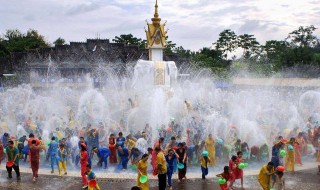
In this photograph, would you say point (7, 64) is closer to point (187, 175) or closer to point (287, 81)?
point (287, 81)

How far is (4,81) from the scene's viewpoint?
169ft

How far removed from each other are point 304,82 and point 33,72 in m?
32.0

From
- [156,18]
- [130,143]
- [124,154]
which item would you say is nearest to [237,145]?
[130,143]

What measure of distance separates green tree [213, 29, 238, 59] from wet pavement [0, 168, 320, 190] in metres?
66.8

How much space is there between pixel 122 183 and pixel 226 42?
6888 centimetres

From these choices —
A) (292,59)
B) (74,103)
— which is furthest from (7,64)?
(292,59)

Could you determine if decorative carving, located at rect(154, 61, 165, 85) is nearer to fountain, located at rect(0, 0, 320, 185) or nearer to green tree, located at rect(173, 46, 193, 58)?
fountain, located at rect(0, 0, 320, 185)

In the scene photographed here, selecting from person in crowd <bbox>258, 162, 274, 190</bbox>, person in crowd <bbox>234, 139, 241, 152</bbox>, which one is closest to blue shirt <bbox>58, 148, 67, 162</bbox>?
person in crowd <bbox>234, 139, 241, 152</bbox>

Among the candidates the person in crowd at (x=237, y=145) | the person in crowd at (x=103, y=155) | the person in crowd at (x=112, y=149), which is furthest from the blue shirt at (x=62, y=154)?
the person in crowd at (x=237, y=145)

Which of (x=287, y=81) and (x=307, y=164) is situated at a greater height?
(x=287, y=81)

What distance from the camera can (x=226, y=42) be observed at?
78.1 metres

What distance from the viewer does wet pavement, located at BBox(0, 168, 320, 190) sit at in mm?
11280

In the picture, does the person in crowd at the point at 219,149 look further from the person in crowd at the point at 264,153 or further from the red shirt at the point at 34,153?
the red shirt at the point at 34,153

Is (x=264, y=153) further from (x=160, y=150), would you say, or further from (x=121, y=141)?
(x=160, y=150)
